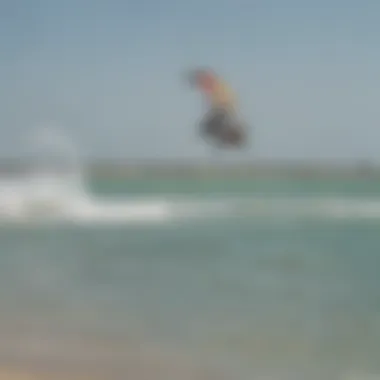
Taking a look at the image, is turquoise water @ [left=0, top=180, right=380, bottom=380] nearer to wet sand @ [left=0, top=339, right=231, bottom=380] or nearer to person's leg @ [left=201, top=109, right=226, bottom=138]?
wet sand @ [left=0, top=339, right=231, bottom=380]

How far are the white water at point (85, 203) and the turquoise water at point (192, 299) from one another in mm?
33

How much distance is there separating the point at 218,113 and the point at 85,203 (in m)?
0.44

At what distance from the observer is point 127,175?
1.75 meters

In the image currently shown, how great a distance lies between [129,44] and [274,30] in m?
0.38

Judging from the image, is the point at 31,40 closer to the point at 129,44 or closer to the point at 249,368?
the point at 129,44

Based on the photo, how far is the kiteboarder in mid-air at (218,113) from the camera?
5.66 feet

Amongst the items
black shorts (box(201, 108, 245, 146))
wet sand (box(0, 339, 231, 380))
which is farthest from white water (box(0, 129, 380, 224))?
wet sand (box(0, 339, 231, 380))

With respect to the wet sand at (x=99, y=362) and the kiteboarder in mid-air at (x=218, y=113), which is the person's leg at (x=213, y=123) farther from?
the wet sand at (x=99, y=362)

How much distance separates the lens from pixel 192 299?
6.01ft

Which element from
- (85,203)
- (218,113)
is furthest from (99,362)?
(218,113)

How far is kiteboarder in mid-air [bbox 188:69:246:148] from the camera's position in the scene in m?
1.72

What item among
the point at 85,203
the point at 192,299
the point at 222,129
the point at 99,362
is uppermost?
the point at 222,129

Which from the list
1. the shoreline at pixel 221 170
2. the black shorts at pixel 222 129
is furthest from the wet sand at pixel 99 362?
the black shorts at pixel 222 129

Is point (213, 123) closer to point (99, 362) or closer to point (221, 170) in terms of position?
point (221, 170)
